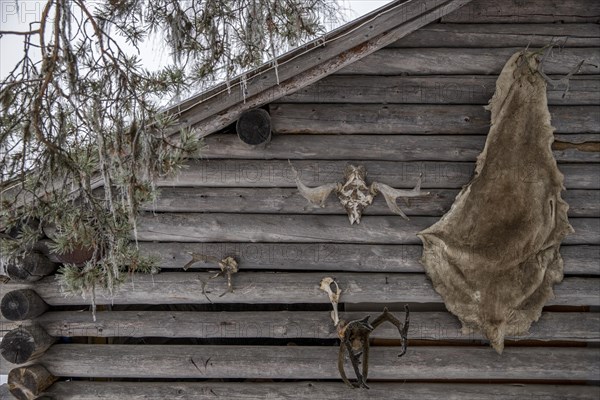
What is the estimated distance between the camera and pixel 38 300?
4.26 m

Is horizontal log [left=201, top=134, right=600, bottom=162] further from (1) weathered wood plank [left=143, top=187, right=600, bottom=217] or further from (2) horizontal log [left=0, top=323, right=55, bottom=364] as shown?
(2) horizontal log [left=0, top=323, right=55, bottom=364]

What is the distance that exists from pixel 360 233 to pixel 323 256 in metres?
0.35

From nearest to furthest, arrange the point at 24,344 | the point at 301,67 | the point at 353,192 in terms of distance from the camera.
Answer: the point at 301,67 → the point at 24,344 → the point at 353,192

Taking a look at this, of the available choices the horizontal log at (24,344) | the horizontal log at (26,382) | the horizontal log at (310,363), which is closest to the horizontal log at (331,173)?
the horizontal log at (310,363)

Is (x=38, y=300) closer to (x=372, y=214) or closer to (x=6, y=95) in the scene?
(x=6, y=95)

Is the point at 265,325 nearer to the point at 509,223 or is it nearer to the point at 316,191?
the point at 316,191

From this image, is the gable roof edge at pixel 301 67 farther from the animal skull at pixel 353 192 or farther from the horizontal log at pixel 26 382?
the horizontal log at pixel 26 382

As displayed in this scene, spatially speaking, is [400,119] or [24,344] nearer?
[24,344]

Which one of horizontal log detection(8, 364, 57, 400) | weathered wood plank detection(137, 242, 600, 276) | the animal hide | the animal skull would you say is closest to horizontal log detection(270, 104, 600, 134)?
the animal hide

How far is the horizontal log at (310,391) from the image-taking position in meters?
4.24

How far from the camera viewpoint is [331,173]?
426 cm

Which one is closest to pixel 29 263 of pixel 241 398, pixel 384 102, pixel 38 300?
pixel 38 300

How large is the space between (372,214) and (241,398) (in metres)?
1.81

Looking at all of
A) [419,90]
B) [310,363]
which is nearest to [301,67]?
[419,90]
